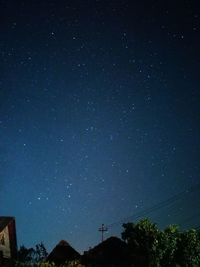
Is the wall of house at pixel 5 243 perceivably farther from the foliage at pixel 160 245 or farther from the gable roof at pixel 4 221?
the foliage at pixel 160 245

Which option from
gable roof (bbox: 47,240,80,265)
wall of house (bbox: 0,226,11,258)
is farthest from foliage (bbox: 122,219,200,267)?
wall of house (bbox: 0,226,11,258)

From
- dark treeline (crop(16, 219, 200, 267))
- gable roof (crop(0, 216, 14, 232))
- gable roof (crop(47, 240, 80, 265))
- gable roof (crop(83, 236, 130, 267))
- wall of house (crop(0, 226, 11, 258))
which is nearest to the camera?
dark treeline (crop(16, 219, 200, 267))

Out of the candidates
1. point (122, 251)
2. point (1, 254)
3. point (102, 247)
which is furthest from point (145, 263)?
point (1, 254)

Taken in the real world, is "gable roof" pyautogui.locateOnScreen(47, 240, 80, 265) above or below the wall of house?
below

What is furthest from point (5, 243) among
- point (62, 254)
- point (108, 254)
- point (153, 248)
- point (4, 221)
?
point (153, 248)

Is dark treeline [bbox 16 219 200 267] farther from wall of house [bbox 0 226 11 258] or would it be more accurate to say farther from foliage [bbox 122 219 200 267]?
wall of house [bbox 0 226 11 258]

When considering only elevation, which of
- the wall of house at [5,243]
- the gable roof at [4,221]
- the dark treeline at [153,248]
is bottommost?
the dark treeline at [153,248]

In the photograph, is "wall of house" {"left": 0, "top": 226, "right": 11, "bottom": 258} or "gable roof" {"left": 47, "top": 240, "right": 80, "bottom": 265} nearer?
"wall of house" {"left": 0, "top": 226, "right": 11, "bottom": 258}

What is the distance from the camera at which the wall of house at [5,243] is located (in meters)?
52.1

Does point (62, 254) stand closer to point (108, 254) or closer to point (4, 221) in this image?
point (108, 254)

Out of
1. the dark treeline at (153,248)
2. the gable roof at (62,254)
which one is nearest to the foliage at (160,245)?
the dark treeline at (153,248)

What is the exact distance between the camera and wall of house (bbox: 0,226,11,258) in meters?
52.1

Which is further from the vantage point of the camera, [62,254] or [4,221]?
[4,221]

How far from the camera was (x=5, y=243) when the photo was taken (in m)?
52.9
